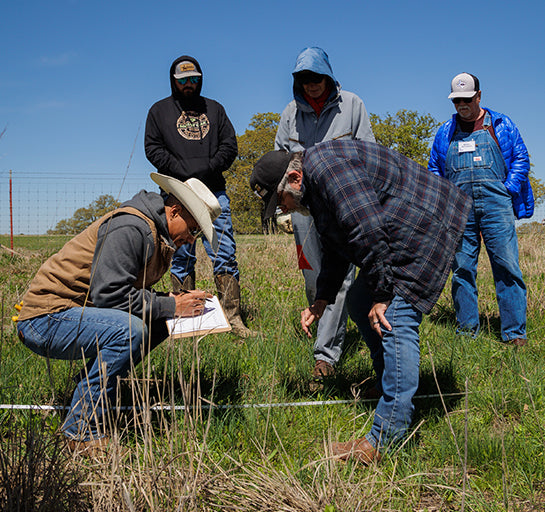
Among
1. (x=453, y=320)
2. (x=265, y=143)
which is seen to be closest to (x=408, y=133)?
(x=265, y=143)

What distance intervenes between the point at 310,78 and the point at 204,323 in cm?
209

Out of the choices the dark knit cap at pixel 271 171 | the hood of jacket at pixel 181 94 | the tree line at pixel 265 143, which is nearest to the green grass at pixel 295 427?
the dark knit cap at pixel 271 171

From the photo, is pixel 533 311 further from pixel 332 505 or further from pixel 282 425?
pixel 332 505

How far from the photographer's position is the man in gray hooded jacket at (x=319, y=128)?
12.4ft

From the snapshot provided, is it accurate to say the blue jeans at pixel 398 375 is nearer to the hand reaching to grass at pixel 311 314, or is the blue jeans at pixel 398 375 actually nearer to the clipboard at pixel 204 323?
the hand reaching to grass at pixel 311 314

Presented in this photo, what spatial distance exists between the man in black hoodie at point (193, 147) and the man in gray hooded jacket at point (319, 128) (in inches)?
39.6

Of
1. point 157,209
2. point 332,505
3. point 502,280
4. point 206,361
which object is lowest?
point 332,505

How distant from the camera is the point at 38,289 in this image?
2.81m

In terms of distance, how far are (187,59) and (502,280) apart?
11.8ft

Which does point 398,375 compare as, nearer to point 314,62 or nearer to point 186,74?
point 314,62

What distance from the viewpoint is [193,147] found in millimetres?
5070

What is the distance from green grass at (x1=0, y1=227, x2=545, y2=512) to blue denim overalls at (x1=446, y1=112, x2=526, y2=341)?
22cm

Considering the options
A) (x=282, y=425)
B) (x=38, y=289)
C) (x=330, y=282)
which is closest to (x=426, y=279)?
(x=330, y=282)

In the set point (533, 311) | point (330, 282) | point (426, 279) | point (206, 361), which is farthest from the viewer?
point (533, 311)
